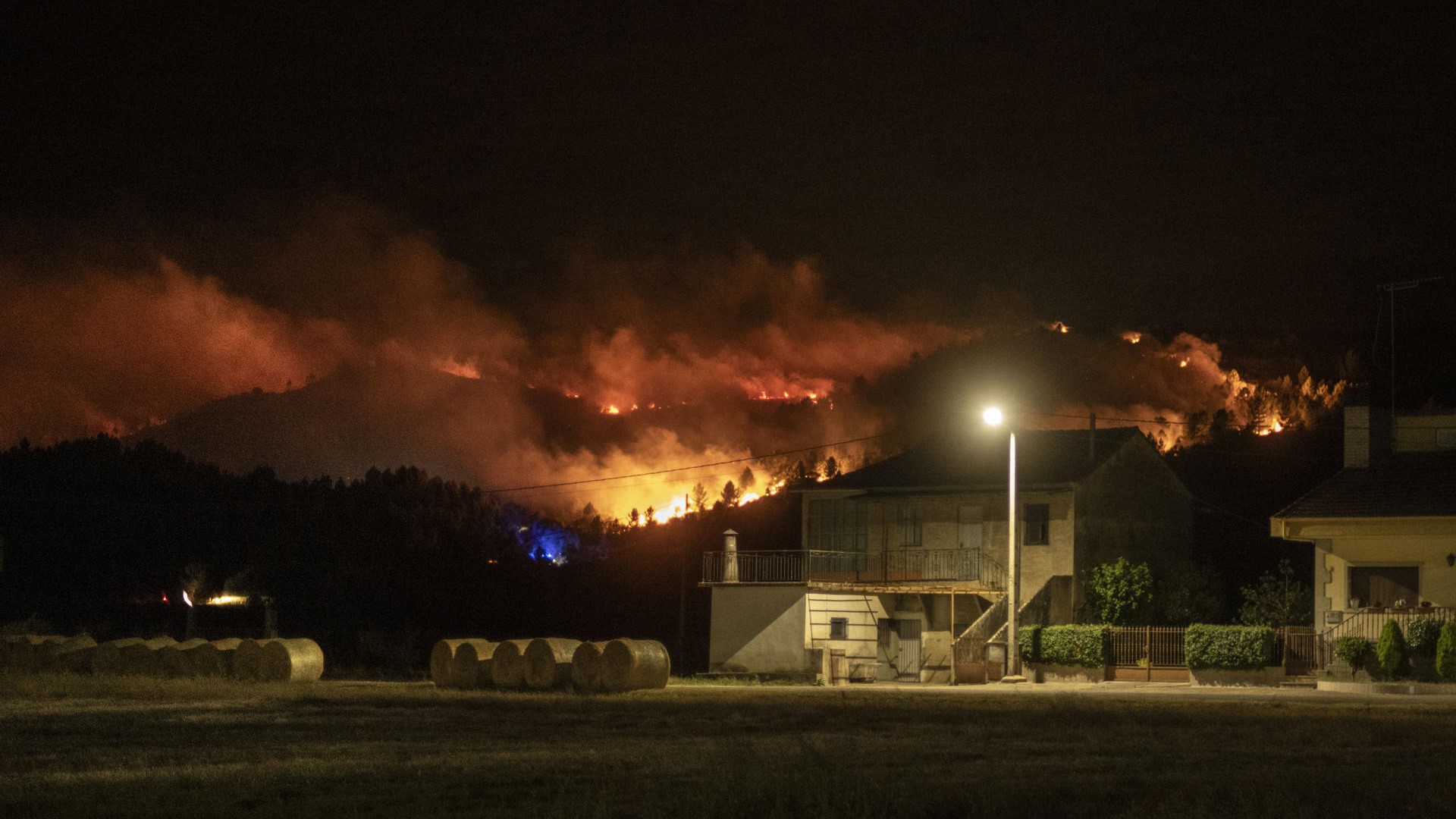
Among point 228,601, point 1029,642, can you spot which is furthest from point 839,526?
point 228,601

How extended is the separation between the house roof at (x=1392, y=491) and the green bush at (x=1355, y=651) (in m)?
3.80

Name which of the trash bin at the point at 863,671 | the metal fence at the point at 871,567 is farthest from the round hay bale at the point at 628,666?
the metal fence at the point at 871,567

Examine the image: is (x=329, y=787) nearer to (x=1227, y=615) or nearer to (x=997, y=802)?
(x=997, y=802)

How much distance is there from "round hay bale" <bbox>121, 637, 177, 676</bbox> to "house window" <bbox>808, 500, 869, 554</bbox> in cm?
1939

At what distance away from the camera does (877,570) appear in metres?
48.2

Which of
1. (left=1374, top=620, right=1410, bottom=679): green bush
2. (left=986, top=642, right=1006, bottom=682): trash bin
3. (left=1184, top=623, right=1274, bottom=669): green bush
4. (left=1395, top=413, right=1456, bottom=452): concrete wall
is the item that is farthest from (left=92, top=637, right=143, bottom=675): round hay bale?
(left=1395, top=413, right=1456, bottom=452): concrete wall

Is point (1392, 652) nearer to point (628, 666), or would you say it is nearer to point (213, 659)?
point (628, 666)

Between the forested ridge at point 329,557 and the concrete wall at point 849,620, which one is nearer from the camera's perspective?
the concrete wall at point 849,620

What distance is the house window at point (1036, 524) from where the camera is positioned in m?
45.9

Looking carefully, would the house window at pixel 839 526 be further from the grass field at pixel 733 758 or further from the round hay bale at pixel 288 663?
the grass field at pixel 733 758

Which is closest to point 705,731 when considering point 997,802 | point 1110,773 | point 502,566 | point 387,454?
point 1110,773

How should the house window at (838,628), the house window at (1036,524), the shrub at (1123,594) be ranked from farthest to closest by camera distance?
the house window at (838,628)
the house window at (1036,524)
the shrub at (1123,594)

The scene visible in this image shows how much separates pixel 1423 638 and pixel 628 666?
17.0m

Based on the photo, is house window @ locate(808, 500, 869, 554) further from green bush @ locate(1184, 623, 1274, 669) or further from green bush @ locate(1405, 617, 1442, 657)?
green bush @ locate(1405, 617, 1442, 657)
